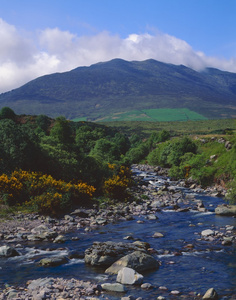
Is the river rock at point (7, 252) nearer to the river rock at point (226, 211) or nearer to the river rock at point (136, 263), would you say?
the river rock at point (136, 263)

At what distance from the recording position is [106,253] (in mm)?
17422

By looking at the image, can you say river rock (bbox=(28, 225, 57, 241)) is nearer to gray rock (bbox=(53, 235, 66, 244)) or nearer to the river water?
gray rock (bbox=(53, 235, 66, 244))

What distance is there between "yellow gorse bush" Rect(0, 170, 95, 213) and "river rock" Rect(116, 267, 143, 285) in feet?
48.9

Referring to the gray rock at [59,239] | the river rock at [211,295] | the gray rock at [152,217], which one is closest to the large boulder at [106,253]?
the gray rock at [59,239]

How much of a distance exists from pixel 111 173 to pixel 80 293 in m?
30.5

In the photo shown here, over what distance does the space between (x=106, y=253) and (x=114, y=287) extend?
3.62 meters

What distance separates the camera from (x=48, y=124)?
107 metres

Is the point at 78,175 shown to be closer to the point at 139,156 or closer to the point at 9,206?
the point at 9,206

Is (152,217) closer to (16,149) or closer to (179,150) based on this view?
(16,149)

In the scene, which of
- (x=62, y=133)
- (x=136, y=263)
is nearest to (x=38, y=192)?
(x=136, y=263)

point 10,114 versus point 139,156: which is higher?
point 10,114

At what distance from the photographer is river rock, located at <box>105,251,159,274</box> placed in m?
16.1

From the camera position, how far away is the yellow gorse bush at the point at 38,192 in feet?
94.4

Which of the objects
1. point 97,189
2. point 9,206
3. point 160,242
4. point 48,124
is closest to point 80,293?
point 160,242
